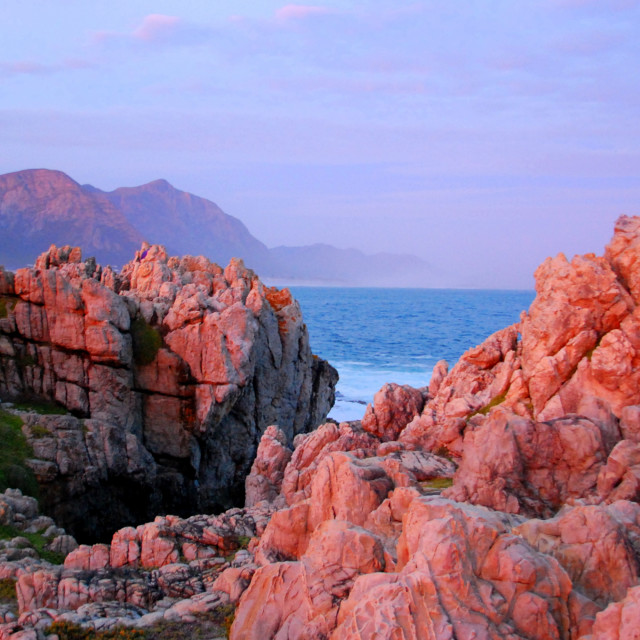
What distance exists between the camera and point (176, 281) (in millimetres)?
42219

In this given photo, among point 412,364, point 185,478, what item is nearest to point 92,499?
point 185,478


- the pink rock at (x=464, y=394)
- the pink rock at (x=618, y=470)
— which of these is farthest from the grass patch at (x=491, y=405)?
the pink rock at (x=618, y=470)

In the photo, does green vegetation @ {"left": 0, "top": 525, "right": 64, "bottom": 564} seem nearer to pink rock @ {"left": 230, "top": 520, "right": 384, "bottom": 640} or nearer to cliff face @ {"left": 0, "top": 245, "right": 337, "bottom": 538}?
cliff face @ {"left": 0, "top": 245, "right": 337, "bottom": 538}

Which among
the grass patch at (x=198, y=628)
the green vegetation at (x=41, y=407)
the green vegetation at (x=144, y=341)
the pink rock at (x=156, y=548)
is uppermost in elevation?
the green vegetation at (x=144, y=341)

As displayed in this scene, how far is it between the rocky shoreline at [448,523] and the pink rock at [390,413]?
7cm

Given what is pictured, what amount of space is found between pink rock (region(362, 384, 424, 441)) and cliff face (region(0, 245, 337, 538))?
27.2 ft

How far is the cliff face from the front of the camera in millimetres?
31672

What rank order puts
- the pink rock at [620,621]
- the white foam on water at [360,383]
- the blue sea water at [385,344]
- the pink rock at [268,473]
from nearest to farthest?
the pink rock at [620,621] → the pink rock at [268,473] → the white foam on water at [360,383] → the blue sea water at [385,344]

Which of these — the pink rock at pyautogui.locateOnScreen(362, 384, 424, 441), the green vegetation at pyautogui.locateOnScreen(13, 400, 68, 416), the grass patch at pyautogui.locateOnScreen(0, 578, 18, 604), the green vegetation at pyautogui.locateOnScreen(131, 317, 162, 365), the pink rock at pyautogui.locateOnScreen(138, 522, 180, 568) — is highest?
the green vegetation at pyautogui.locateOnScreen(131, 317, 162, 365)

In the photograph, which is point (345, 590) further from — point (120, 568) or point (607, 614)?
point (120, 568)

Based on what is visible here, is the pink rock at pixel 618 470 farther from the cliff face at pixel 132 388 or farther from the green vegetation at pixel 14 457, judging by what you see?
the green vegetation at pixel 14 457

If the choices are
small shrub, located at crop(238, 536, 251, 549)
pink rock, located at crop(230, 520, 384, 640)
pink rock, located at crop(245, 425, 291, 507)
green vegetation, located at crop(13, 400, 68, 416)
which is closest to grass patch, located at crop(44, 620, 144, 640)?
pink rock, located at crop(230, 520, 384, 640)

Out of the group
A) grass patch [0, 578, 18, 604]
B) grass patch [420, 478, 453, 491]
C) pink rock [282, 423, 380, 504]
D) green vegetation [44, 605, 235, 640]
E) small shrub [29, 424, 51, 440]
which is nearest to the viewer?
green vegetation [44, 605, 235, 640]

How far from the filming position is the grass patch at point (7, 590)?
19.2 meters
